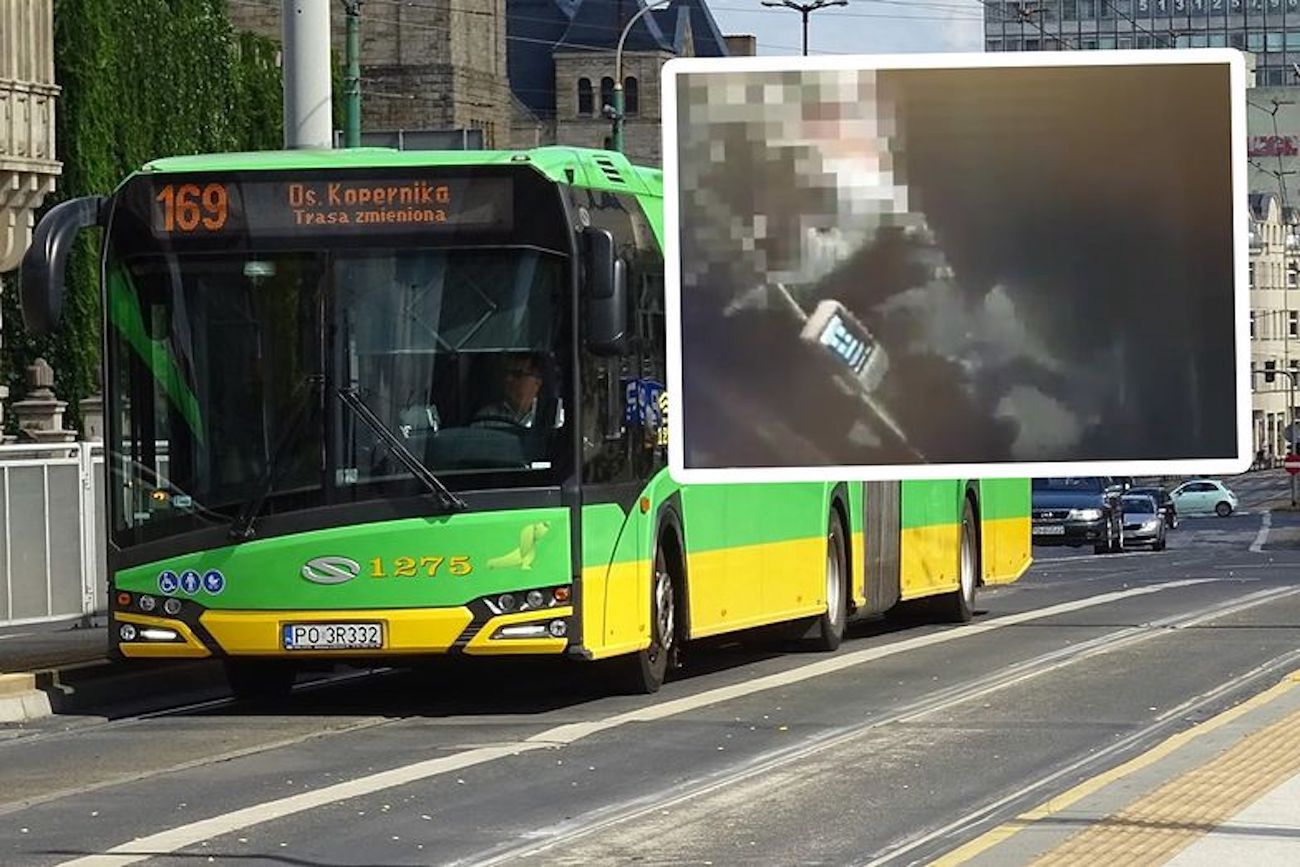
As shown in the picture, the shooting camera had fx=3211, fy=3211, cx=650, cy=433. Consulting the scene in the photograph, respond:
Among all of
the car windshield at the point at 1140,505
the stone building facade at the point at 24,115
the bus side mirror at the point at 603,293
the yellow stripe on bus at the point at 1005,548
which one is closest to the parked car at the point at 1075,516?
the car windshield at the point at 1140,505

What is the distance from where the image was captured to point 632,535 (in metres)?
18.4

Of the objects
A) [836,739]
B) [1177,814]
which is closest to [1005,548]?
[836,739]

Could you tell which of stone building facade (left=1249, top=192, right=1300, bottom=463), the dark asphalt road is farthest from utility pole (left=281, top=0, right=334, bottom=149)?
stone building facade (left=1249, top=192, right=1300, bottom=463)

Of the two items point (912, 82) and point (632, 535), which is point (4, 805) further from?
point (912, 82)

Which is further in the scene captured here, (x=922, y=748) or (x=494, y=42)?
(x=494, y=42)

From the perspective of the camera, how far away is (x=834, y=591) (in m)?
23.0

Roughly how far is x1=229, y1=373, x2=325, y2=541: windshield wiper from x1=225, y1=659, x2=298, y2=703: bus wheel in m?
1.66

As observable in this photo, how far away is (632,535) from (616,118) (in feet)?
112

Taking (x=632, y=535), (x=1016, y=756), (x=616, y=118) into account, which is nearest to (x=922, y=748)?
(x=1016, y=756)

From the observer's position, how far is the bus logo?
17.4 m

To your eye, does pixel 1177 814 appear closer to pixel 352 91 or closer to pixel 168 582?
pixel 168 582

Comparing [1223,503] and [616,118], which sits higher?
[616,118]

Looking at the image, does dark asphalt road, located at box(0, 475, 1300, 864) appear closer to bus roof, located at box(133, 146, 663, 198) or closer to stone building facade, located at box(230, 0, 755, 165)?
bus roof, located at box(133, 146, 663, 198)

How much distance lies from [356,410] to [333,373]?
0.24 metres
